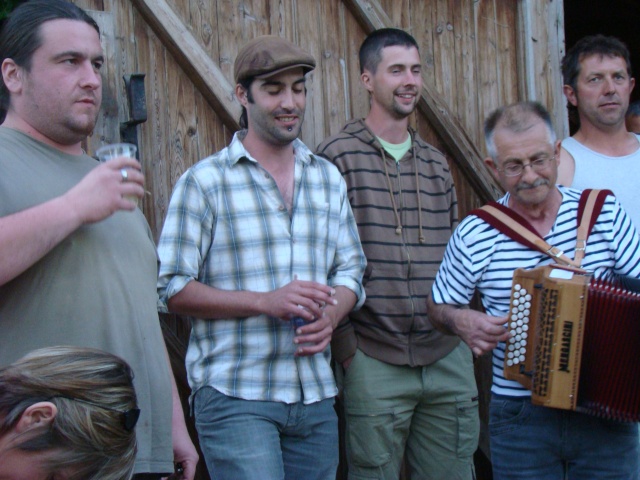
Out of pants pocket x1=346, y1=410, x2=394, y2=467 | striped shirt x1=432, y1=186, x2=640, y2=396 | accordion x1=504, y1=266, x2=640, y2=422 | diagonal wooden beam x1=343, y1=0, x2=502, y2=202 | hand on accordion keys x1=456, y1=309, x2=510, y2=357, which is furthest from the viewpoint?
diagonal wooden beam x1=343, y1=0, x2=502, y2=202

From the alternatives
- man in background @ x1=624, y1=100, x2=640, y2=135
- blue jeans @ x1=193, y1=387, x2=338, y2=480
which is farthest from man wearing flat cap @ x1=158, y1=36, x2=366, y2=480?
man in background @ x1=624, y1=100, x2=640, y2=135

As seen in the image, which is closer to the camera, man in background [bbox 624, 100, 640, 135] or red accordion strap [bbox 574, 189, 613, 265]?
red accordion strap [bbox 574, 189, 613, 265]

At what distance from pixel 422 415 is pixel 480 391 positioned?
0.98 metres

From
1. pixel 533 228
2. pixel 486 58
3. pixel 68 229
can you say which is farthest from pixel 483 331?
pixel 486 58

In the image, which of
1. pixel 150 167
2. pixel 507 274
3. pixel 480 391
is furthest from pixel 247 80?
pixel 480 391

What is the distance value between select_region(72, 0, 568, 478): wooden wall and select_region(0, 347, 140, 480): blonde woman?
7.13 ft

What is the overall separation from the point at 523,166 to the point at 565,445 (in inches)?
42.5

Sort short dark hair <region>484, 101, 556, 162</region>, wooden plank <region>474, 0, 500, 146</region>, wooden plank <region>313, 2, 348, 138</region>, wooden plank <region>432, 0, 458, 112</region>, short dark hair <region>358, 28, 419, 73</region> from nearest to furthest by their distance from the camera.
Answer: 1. short dark hair <region>484, 101, 556, 162</region>
2. short dark hair <region>358, 28, 419, 73</region>
3. wooden plank <region>313, 2, 348, 138</region>
4. wooden plank <region>432, 0, 458, 112</region>
5. wooden plank <region>474, 0, 500, 146</region>

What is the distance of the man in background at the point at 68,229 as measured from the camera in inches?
93.5

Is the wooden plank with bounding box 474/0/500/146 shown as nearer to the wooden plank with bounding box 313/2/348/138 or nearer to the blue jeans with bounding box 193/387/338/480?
the wooden plank with bounding box 313/2/348/138

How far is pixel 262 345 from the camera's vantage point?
11.0ft

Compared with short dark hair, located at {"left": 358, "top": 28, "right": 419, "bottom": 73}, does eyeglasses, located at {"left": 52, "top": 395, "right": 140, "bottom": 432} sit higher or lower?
lower

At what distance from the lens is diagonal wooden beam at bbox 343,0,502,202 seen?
15.6ft

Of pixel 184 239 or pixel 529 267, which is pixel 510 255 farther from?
pixel 184 239
